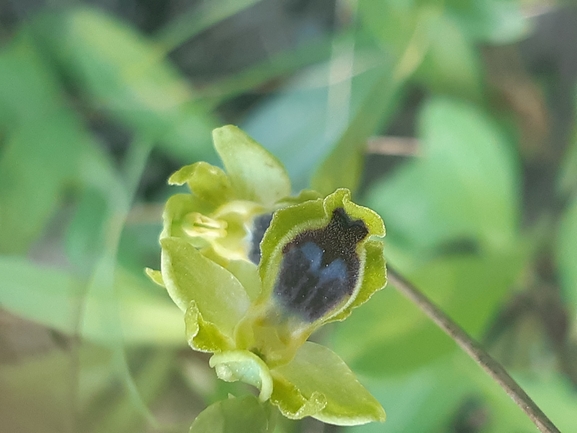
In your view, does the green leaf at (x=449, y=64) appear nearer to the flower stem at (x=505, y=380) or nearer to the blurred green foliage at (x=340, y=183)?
the blurred green foliage at (x=340, y=183)

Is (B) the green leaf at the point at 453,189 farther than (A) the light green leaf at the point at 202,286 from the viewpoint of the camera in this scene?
Yes

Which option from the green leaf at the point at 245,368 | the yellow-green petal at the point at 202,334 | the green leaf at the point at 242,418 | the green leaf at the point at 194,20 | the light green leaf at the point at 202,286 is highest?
the green leaf at the point at 194,20

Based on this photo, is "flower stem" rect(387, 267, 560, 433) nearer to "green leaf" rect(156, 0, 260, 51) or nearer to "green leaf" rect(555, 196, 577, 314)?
"green leaf" rect(555, 196, 577, 314)

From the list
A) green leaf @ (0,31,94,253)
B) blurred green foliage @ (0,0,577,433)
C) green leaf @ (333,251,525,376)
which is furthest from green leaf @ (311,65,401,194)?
green leaf @ (0,31,94,253)

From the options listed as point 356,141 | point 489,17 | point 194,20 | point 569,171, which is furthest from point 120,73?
point 569,171

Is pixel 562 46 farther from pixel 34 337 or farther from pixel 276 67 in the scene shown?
pixel 34 337

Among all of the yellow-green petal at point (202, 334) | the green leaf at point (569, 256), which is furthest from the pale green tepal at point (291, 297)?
the green leaf at point (569, 256)
